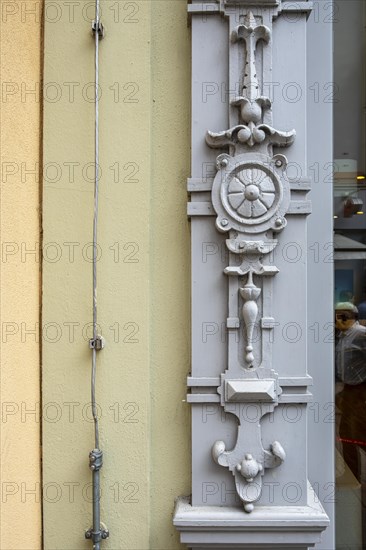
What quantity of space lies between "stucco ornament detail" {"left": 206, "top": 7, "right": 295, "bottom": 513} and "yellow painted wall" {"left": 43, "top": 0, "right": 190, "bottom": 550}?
0.83ft

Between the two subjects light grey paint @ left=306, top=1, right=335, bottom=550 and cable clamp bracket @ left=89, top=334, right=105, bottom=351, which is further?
light grey paint @ left=306, top=1, right=335, bottom=550

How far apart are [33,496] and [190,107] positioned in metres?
2.34

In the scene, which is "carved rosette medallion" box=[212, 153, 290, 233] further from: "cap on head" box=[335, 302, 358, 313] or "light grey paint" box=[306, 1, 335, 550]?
"cap on head" box=[335, 302, 358, 313]

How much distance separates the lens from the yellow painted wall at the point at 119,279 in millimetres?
2289

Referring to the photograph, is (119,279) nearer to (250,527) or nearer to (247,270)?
(247,270)

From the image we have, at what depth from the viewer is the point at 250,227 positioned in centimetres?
225

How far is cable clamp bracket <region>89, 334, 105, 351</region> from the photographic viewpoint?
2273 mm

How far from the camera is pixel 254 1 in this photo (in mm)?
2244

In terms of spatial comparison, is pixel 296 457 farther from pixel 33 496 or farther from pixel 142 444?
pixel 33 496

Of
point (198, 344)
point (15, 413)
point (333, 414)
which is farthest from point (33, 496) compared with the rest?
point (333, 414)

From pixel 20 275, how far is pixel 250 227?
130 centimetres

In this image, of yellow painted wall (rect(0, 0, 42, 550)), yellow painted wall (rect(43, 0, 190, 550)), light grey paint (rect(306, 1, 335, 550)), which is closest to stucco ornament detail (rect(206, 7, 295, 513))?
yellow painted wall (rect(43, 0, 190, 550))

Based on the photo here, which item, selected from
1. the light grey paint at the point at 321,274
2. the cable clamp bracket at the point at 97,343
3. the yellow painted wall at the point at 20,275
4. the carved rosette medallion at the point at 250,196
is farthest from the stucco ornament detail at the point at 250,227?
the yellow painted wall at the point at 20,275

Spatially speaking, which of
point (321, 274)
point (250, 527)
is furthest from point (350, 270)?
point (250, 527)
